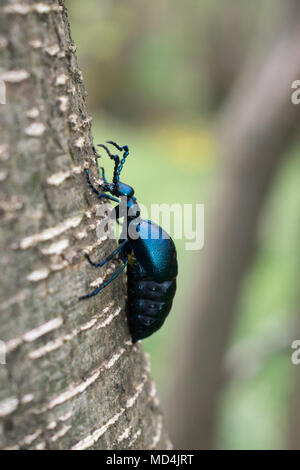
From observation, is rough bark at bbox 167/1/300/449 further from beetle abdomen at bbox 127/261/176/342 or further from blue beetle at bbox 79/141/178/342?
beetle abdomen at bbox 127/261/176/342

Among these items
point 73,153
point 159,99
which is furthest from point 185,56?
point 73,153

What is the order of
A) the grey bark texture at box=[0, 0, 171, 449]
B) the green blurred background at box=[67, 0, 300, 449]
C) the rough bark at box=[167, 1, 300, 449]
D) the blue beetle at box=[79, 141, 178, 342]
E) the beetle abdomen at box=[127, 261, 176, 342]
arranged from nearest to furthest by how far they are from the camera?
the grey bark texture at box=[0, 0, 171, 449] < the beetle abdomen at box=[127, 261, 176, 342] < the blue beetle at box=[79, 141, 178, 342] < the rough bark at box=[167, 1, 300, 449] < the green blurred background at box=[67, 0, 300, 449]

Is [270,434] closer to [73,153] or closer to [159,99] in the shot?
[73,153]

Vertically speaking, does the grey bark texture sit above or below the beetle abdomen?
above

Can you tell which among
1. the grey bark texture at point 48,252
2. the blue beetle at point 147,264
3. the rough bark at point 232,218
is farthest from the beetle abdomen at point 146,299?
the rough bark at point 232,218

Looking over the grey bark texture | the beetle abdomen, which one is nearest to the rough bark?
the beetle abdomen

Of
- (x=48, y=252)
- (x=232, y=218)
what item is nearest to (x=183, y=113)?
(x=232, y=218)
